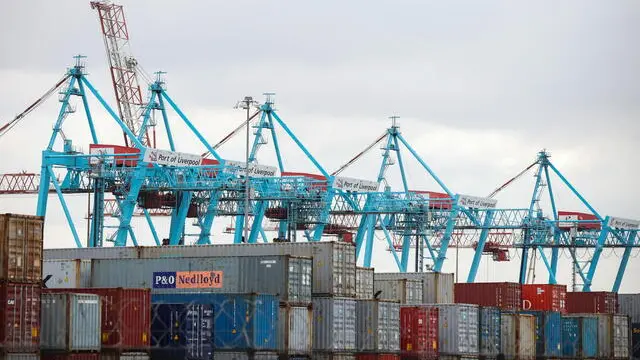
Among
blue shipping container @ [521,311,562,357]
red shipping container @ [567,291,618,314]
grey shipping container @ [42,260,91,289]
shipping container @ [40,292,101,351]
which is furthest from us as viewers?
red shipping container @ [567,291,618,314]

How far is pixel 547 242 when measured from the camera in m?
130

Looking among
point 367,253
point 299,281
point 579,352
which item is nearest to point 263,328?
point 299,281

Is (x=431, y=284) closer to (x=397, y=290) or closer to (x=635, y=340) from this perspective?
(x=397, y=290)

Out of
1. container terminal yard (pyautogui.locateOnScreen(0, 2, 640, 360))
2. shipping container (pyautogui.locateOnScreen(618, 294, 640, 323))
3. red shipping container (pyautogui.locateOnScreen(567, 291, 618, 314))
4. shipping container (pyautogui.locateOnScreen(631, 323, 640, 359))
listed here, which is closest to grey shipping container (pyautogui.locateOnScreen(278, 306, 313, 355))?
container terminal yard (pyautogui.locateOnScreen(0, 2, 640, 360))

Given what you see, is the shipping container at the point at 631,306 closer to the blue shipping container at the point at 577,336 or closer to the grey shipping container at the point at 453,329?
the blue shipping container at the point at 577,336

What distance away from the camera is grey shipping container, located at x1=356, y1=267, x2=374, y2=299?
66.5 meters

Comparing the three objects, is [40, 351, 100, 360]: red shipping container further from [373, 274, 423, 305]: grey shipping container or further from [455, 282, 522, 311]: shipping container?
[455, 282, 522, 311]: shipping container

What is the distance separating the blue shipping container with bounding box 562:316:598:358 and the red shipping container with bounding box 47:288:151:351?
35084mm

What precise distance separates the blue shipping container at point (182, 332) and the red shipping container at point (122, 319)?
2.36m

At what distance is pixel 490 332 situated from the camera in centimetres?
7319

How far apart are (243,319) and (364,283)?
38.7 feet

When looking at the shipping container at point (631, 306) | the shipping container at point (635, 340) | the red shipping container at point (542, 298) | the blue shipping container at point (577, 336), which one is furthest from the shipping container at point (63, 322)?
the shipping container at point (631, 306)

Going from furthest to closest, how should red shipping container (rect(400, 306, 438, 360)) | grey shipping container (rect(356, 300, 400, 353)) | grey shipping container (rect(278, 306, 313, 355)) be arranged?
red shipping container (rect(400, 306, 438, 360)), grey shipping container (rect(356, 300, 400, 353)), grey shipping container (rect(278, 306, 313, 355))

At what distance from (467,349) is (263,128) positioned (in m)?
47.2
